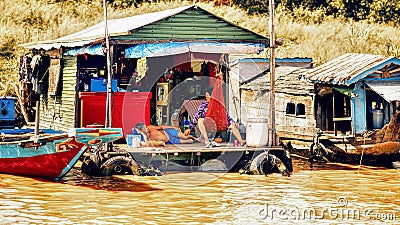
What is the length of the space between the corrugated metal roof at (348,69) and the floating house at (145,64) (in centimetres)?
200

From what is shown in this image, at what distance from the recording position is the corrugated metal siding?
18.2 m

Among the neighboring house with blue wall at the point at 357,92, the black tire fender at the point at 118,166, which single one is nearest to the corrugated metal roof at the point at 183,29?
the neighboring house with blue wall at the point at 357,92

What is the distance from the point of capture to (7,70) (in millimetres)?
28156

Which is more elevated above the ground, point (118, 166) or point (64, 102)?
point (64, 102)

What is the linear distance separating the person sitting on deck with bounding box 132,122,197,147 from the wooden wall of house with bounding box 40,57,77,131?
247 centimetres

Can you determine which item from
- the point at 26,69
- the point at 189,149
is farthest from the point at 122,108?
the point at 26,69

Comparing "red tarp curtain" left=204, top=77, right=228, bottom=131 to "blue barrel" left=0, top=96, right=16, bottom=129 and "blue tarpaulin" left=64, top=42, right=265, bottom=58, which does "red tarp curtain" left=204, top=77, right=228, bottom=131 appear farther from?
"blue barrel" left=0, top=96, right=16, bottom=129

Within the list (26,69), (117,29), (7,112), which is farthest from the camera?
(26,69)

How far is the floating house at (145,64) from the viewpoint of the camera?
59.6 feet

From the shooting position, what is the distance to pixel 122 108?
62.2ft

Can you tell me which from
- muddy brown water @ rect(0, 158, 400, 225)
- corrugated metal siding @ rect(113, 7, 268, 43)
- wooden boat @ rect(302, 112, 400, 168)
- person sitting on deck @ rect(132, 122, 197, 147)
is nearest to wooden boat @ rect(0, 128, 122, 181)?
muddy brown water @ rect(0, 158, 400, 225)

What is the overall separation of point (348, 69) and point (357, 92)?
30.1 inches

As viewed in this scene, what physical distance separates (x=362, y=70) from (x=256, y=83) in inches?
209

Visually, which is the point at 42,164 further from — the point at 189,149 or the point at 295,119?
the point at 295,119
